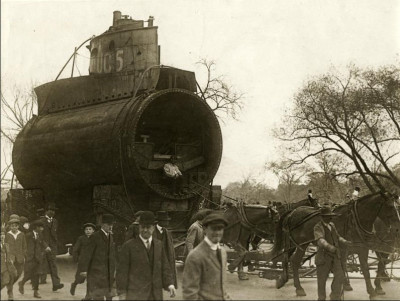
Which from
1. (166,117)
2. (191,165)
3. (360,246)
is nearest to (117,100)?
(166,117)

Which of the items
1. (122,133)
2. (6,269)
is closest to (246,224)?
(122,133)

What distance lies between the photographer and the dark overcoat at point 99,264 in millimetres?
7480

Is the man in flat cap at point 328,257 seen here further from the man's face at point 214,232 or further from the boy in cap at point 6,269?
the boy in cap at point 6,269

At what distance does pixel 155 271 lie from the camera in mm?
5652

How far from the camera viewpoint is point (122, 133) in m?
10.9

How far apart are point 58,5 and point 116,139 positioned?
3157 mm

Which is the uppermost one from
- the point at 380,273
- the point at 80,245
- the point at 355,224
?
the point at 355,224

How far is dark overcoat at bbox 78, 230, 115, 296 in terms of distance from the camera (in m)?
7.48

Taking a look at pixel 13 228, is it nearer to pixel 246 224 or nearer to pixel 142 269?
pixel 142 269

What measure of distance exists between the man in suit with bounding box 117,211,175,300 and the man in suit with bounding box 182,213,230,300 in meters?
0.84

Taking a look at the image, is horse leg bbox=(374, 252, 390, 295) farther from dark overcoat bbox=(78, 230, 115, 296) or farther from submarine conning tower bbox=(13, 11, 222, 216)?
dark overcoat bbox=(78, 230, 115, 296)

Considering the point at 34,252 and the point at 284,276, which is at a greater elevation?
the point at 34,252

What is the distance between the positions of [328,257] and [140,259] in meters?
3.36

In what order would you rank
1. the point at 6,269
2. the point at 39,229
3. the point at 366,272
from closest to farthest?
the point at 6,269
the point at 366,272
the point at 39,229
